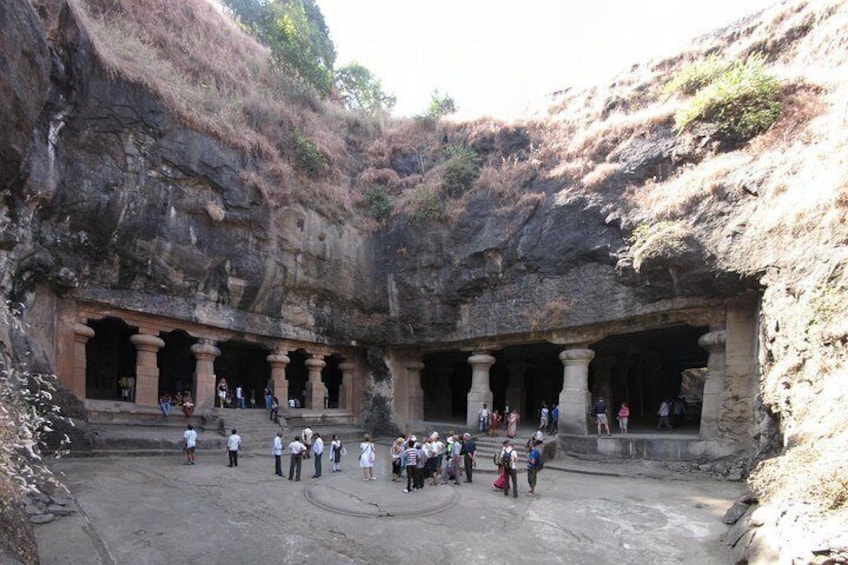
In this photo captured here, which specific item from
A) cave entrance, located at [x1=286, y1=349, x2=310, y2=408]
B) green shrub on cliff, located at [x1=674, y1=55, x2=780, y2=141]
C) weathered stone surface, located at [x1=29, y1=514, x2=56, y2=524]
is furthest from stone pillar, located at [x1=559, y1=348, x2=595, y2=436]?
weathered stone surface, located at [x1=29, y1=514, x2=56, y2=524]

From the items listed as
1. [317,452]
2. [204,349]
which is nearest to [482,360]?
[317,452]

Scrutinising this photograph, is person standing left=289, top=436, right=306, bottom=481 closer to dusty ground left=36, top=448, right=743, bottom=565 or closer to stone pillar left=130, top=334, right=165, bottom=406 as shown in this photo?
dusty ground left=36, top=448, right=743, bottom=565

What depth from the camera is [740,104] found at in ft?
44.3

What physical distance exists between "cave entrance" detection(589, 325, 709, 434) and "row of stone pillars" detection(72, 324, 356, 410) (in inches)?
399

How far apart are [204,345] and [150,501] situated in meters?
7.77

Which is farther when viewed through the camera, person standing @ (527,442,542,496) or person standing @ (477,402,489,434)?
person standing @ (477,402,489,434)

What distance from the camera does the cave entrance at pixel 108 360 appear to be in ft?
59.0

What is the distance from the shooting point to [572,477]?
12414 mm

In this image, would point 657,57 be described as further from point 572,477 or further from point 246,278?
point 246,278

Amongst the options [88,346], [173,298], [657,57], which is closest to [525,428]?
[173,298]

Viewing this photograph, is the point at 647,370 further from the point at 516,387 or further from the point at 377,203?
the point at 377,203

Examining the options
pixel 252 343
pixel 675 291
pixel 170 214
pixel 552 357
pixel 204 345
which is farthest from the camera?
pixel 552 357

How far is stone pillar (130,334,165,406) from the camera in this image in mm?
14786

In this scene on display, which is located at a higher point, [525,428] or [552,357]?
[552,357]
